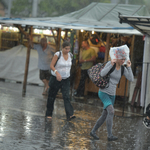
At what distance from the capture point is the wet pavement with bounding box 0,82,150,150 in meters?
6.01

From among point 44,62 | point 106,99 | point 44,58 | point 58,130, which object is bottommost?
point 58,130

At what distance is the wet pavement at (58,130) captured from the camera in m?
6.01

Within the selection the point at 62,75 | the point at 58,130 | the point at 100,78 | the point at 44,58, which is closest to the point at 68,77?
the point at 62,75

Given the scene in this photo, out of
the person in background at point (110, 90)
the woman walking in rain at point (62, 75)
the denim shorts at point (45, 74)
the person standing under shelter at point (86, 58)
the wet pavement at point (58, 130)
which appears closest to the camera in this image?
the wet pavement at point (58, 130)

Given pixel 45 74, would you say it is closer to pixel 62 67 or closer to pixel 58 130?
pixel 62 67

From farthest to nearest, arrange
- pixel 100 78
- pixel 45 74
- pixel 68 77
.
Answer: pixel 45 74 < pixel 68 77 < pixel 100 78

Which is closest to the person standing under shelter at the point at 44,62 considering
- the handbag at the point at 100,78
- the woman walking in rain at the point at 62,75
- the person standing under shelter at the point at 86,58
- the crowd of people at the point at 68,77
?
the crowd of people at the point at 68,77

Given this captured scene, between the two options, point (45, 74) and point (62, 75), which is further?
point (45, 74)

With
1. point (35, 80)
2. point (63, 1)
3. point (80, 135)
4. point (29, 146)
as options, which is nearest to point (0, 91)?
point (35, 80)

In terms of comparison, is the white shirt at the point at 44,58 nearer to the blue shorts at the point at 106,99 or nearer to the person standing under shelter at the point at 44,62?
the person standing under shelter at the point at 44,62

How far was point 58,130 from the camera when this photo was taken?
709 centimetres

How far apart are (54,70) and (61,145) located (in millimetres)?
2422

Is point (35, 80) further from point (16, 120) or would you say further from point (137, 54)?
point (16, 120)

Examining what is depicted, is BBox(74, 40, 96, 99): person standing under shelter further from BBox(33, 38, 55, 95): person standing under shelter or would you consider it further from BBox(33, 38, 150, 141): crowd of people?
BBox(33, 38, 55, 95): person standing under shelter
